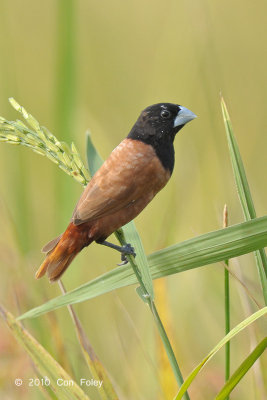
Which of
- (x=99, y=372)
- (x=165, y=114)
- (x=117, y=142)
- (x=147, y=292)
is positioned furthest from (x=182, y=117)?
(x=117, y=142)

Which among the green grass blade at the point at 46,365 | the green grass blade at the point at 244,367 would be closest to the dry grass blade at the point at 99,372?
the green grass blade at the point at 46,365

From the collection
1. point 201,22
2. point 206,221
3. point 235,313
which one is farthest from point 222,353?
point 201,22

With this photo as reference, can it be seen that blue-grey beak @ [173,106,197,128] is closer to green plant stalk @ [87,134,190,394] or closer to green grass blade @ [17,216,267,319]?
green plant stalk @ [87,134,190,394]

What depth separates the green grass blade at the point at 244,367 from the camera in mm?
1099

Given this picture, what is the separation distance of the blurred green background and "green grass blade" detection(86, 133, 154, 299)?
159mm

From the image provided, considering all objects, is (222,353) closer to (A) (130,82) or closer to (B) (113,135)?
(B) (113,135)

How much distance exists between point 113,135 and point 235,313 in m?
1.70

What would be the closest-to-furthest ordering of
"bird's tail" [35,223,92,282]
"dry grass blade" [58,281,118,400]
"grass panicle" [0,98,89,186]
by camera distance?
"grass panicle" [0,98,89,186], "dry grass blade" [58,281,118,400], "bird's tail" [35,223,92,282]

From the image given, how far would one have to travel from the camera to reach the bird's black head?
1616 mm

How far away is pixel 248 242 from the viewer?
116 cm

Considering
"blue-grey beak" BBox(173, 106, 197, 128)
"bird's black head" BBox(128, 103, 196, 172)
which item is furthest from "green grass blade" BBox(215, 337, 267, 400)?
"blue-grey beak" BBox(173, 106, 197, 128)

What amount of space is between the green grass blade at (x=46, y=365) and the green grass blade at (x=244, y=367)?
30 cm

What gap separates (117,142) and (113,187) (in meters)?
2.10

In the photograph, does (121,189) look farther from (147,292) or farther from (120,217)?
(147,292)
